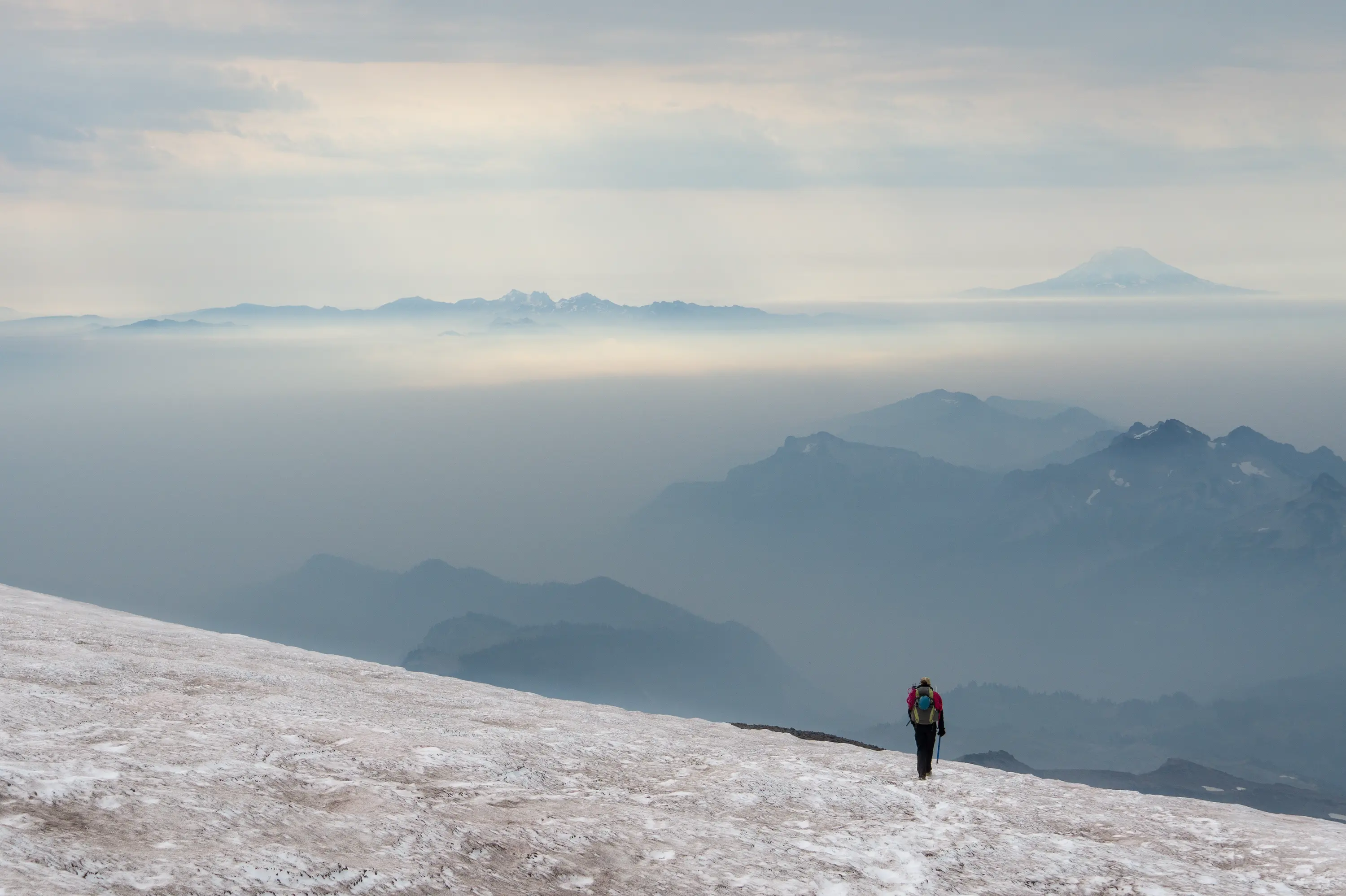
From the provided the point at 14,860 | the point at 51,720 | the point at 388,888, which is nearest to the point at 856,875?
the point at 388,888

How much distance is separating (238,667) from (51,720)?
48.8 feet

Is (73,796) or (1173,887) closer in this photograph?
(73,796)

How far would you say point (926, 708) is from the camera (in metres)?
29.9

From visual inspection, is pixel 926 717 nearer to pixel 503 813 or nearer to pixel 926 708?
pixel 926 708

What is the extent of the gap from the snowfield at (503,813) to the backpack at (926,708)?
217 centimetres

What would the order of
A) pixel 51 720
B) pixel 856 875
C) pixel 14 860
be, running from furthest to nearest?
pixel 51 720
pixel 856 875
pixel 14 860

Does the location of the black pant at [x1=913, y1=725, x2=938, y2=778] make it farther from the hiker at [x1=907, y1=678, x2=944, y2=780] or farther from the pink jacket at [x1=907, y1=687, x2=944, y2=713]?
the pink jacket at [x1=907, y1=687, x2=944, y2=713]

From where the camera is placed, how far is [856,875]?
21.3 meters

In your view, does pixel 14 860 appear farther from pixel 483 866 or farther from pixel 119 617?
pixel 119 617

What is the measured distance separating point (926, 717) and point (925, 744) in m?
0.92

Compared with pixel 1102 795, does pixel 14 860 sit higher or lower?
higher

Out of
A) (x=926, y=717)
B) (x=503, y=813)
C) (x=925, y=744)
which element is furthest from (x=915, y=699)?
(x=503, y=813)

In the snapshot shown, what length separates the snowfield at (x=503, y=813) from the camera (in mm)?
18359

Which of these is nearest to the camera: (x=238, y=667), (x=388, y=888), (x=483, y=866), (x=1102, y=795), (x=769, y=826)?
(x=388, y=888)
